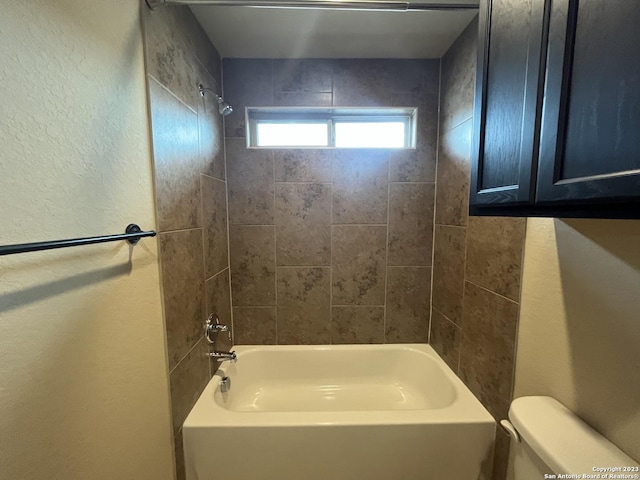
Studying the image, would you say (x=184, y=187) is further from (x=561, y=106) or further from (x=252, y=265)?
(x=561, y=106)

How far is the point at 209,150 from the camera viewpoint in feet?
5.08

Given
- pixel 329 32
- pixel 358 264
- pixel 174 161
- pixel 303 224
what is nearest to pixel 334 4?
pixel 329 32

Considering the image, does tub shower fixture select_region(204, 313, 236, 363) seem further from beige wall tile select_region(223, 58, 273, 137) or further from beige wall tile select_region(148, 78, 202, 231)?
beige wall tile select_region(223, 58, 273, 137)

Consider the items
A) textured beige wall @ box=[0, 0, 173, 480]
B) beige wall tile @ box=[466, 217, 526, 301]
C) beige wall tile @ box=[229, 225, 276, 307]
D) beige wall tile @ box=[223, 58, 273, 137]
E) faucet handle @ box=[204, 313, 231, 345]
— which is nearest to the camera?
textured beige wall @ box=[0, 0, 173, 480]

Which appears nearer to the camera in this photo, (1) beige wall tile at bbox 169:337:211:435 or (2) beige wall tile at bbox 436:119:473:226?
(1) beige wall tile at bbox 169:337:211:435

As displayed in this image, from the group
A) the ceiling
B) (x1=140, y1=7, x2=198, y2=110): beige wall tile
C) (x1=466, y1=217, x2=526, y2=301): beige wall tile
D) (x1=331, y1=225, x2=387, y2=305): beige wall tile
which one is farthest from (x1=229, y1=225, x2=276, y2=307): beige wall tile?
(x1=466, y1=217, x2=526, y2=301): beige wall tile

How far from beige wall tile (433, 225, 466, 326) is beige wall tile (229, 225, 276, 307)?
1151 millimetres

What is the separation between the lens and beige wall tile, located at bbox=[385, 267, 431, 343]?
193 cm

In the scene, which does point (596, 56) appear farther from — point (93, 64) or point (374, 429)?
point (374, 429)

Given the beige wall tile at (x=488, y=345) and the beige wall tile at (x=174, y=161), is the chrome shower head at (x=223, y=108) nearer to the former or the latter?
the beige wall tile at (x=174, y=161)

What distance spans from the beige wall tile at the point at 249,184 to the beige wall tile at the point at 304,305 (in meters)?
0.43

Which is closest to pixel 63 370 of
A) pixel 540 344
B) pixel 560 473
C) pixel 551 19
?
pixel 560 473

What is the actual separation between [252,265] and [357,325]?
0.89 m

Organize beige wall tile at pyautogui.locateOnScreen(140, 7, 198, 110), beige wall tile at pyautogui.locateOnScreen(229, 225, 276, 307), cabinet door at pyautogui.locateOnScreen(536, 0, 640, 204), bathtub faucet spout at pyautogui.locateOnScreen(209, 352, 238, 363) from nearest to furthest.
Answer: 1. cabinet door at pyautogui.locateOnScreen(536, 0, 640, 204)
2. beige wall tile at pyautogui.locateOnScreen(140, 7, 198, 110)
3. bathtub faucet spout at pyautogui.locateOnScreen(209, 352, 238, 363)
4. beige wall tile at pyautogui.locateOnScreen(229, 225, 276, 307)
